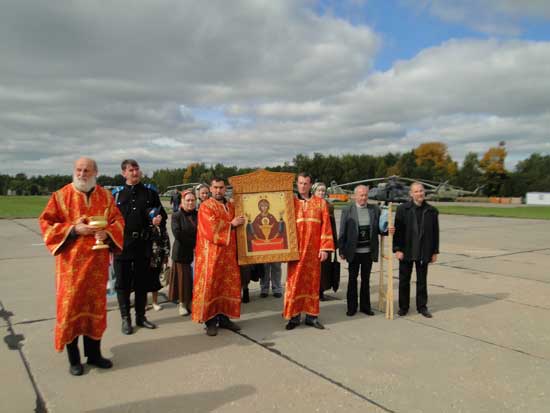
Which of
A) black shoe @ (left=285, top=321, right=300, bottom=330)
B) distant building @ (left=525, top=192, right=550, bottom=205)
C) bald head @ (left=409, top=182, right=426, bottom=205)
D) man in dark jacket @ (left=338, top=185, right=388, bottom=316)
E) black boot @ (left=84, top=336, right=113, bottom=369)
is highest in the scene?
bald head @ (left=409, top=182, right=426, bottom=205)

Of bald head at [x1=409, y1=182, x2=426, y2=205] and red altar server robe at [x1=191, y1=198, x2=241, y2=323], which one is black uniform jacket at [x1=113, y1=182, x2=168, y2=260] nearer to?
red altar server robe at [x1=191, y1=198, x2=241, y2=323]

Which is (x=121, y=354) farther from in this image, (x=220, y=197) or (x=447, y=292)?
(x=447, y=292)

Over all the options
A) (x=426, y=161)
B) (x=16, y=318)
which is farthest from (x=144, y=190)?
(x=426, y=161)

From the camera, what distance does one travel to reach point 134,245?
17.6ft

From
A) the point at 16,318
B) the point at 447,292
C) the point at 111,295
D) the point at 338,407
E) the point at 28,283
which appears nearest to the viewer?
the point at 338,407

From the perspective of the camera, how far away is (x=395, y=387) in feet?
12.5

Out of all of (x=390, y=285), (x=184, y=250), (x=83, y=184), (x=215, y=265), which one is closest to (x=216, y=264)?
(x=215, y=265)

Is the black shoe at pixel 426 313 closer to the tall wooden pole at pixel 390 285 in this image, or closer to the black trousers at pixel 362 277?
the tall wooden pole at pixel 390 285

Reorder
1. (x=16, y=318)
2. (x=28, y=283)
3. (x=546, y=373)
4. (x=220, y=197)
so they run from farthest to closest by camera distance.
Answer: (x=28, y=283)
(x=16, y=318)
(x=220, y=197)
(x=546, y=373)

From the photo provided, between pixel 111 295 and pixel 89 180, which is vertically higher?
pixel 89 180

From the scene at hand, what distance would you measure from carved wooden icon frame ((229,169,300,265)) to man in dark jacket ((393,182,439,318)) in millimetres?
1675

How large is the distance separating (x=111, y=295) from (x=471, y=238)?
12943mm

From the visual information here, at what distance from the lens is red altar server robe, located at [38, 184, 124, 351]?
4.09 m

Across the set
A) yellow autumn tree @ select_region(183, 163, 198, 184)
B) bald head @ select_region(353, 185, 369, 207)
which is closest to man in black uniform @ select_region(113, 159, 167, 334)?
bald head @ select_region(353, 185, 369, 207)
